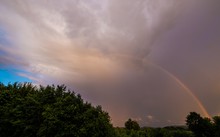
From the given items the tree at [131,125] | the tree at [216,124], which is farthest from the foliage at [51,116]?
the tree at [131,125]

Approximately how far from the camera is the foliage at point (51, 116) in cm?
3075

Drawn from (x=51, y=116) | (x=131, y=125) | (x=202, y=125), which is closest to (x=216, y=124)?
(x=202, y=125)

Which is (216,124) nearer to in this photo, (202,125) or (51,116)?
(202,125)

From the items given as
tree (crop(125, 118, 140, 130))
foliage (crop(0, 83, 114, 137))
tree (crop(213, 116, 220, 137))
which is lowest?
foliage (crop(0, 83, 114, 137))

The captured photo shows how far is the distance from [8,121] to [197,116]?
76320 mm

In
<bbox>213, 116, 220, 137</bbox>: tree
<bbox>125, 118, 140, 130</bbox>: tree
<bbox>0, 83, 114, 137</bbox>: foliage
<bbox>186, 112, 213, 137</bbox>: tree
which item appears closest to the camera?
<bbox>0, 83, 114, 137</bbox>: foliage

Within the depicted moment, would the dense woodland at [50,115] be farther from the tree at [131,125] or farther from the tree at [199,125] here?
the tree at [131,125]

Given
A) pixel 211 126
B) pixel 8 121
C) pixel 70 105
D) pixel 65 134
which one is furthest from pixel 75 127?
pixel 211 126

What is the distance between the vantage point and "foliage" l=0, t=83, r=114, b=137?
30.8 metres

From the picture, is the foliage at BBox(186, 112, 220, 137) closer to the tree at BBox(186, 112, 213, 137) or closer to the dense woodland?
the tree at BBox(186, 112, 213, 137)

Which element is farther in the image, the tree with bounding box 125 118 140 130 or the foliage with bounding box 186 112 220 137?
the tree with bounding box 125 118 140 130

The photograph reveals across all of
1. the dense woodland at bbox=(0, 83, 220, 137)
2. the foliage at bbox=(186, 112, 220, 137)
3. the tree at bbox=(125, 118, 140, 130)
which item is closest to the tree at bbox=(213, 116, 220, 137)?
the foliage at bbox=(186, 112, 220, 137)

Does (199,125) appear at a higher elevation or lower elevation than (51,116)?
higher

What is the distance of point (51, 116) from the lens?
1227 inches
